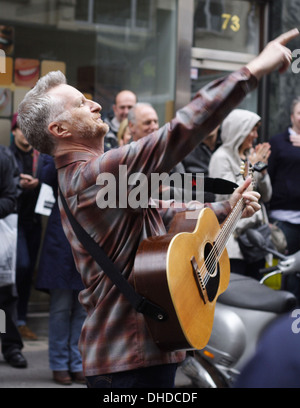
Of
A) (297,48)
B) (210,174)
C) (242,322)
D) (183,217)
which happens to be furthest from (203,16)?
(183,217)

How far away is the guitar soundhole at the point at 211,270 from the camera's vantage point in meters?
2.65

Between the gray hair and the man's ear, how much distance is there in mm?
17

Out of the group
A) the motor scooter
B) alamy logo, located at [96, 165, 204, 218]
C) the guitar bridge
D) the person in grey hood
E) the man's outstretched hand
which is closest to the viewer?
the man's outstretched hand

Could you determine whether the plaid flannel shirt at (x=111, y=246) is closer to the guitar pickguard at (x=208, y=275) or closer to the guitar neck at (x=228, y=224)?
the guitar pickguard at (x=208, y=275)

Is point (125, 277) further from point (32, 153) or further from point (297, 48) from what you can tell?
point (297, 48)

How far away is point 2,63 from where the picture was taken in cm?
691

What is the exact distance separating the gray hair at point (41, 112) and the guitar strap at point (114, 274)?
0.24m

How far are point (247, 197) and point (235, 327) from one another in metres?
1.77

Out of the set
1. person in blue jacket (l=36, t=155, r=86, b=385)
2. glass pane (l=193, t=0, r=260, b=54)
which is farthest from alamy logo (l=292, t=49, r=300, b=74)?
person in blue jacket (l=36, t=155, r=86, b=385)

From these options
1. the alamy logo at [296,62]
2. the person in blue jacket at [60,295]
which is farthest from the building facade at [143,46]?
the person in blue jacket at [60,295]

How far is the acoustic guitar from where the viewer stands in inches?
89.9

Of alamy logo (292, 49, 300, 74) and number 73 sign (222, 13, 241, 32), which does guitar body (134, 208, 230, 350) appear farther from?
number 73 sign (222, 13, 241, 32)

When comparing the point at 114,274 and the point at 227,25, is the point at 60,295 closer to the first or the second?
the point at 114,274

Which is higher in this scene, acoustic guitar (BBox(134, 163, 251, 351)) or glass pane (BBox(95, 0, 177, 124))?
glass pane (BBox(95, 0, 177, 124))
